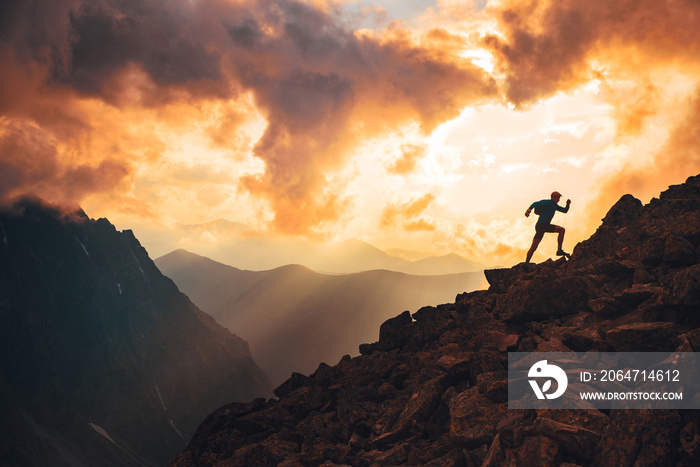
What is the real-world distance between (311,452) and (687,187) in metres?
24.4

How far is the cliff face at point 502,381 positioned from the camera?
388 inches

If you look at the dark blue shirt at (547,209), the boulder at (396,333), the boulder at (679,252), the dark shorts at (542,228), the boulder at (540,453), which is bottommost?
the boulder at (540,453)

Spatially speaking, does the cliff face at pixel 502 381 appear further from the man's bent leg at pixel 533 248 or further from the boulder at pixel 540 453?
the man's bent leg at pixel 533 248

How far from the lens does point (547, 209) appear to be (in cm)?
2375

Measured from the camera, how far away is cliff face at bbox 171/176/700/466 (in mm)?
9844

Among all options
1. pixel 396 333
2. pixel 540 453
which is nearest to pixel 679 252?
pixel 540 453

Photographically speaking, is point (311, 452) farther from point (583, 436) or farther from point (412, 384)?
point (583, 436)

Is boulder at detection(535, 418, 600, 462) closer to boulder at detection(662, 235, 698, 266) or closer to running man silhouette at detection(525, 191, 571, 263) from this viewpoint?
boulder at detection(662, 235, 698, 266)

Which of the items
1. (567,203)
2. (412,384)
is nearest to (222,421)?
(412,384)

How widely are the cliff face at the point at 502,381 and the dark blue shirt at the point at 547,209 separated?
233 centimetres

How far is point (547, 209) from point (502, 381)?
14.1 meters

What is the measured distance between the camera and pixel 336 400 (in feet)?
59.8

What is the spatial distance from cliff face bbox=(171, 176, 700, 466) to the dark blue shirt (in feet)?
7.66

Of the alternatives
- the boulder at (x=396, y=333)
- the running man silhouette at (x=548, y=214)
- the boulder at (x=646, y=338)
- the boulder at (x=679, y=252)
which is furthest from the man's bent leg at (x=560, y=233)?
the boulder at (x=646, y=338)
